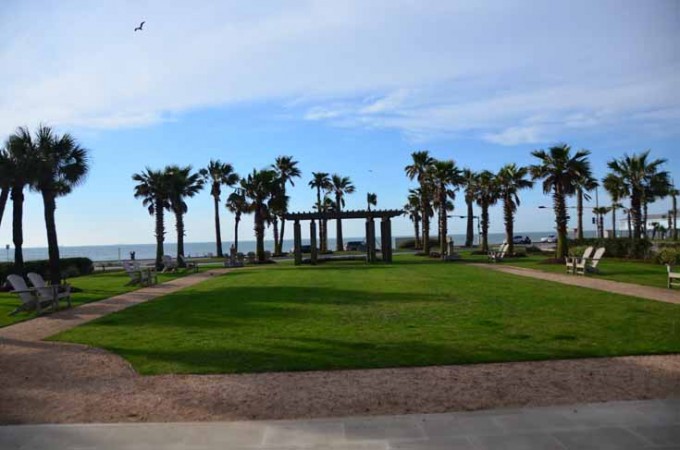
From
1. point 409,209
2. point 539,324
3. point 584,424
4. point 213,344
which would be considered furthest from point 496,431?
point 409,209

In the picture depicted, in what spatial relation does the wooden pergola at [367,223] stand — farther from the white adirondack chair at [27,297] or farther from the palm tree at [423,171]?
the white adirondack chair at [27,297]

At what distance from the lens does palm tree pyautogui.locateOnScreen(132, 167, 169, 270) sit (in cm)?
3797

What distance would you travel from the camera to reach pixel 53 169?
21609mm

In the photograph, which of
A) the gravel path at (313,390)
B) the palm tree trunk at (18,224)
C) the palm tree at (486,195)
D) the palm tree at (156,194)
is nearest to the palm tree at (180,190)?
the palm tree at (156,194)

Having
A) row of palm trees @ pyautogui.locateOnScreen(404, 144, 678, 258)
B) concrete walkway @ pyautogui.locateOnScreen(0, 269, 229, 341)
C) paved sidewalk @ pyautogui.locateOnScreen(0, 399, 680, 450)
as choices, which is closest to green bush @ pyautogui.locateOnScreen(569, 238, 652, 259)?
row of palm trees @ pyautogui.locateOnScreen(404, 144, 678, 258)

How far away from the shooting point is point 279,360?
7484mm

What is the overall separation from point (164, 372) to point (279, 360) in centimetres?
142

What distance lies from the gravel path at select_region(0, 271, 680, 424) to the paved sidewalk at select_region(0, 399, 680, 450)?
0.35 m

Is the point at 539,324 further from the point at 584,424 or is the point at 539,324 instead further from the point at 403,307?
the point at 584,424

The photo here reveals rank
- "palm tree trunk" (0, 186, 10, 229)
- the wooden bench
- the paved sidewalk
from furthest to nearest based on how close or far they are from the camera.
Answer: "palm tree trunk" (0, 186, 10, 229) → the wooden bench → the paved sidewalk

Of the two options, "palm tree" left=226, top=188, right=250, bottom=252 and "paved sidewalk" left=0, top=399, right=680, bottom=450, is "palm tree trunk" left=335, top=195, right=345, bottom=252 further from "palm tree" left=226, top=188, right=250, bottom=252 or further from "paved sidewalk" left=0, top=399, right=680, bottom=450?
"paved sidewalk" left=0, top=399, right=680, bottom=450

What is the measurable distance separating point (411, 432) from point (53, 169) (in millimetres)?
20691

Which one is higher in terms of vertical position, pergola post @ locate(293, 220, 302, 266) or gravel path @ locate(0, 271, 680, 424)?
→ pergola post @ locate(293, 220, 302, 266)

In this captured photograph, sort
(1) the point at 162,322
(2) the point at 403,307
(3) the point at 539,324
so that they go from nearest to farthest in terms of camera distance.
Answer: (3) the point at 539,324, (1) the point at 162,322, (2) the point at 403,307
